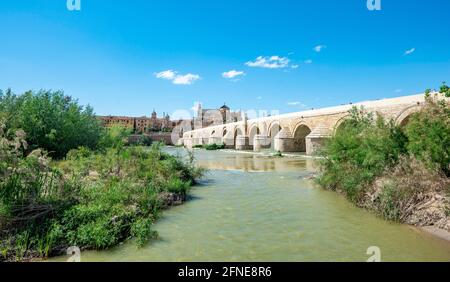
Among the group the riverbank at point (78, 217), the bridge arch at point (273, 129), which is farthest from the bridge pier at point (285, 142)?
the riverbank at point (78, 217)

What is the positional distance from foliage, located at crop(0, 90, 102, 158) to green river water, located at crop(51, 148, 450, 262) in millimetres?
8140

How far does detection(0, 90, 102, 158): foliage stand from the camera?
1206 centimetres

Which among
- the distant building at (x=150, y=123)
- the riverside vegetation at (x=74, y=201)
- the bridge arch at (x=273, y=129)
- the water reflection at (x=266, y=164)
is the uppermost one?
the distant building at (x=150, y=123)

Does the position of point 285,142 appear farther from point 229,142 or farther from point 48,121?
point 48,121

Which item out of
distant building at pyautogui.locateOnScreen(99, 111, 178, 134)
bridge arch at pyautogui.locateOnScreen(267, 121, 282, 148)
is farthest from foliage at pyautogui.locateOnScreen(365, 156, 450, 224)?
distant building at pyautogui.locateOnScreen(99, 111, 178, 134)

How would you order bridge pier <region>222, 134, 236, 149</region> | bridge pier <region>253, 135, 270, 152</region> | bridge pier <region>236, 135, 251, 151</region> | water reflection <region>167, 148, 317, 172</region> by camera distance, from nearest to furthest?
water reflection <region>167, 148, 317, 172</region> < bridge pier <region>253, 135, 270, 152</region> < bridge pier <region>236, 135, 251, 151</region> < bridge pier <region>222, 134, 236, 149</region>

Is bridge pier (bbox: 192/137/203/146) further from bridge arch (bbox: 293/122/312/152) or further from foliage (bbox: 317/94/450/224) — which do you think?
foliage (bbox: 317/94/450/224)

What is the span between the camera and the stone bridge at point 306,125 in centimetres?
1695

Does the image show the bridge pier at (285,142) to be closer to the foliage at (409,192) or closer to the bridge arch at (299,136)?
the bridge arch at (299,136)

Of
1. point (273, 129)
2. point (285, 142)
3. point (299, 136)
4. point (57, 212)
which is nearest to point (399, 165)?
point (57, 212)

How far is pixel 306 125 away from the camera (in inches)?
1119

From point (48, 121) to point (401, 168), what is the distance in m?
13.1

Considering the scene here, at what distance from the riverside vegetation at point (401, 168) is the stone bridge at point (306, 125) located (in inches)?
84.0
